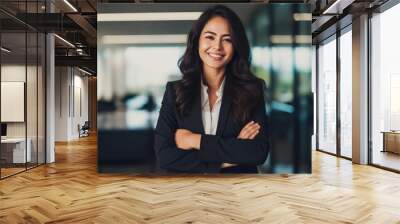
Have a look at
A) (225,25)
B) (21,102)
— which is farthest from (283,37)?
(21,102)

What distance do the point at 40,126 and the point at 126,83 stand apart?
115 inches

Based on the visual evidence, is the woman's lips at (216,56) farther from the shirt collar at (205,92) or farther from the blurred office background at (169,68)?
the blurred office background at (169,68)

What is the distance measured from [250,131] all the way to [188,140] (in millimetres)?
1045

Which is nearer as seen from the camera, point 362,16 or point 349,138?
point 362,16

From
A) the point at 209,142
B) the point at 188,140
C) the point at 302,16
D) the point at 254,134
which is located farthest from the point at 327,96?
the point at 188,140

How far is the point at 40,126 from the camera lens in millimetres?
8336

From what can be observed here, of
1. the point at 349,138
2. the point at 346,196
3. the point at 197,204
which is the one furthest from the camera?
the point at 349,138

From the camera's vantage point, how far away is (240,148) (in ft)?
20.8

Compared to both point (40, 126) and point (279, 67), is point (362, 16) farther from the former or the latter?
point (40, 126)

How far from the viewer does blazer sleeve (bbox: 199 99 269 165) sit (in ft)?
20.8

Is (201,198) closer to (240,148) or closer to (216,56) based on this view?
(240,148)

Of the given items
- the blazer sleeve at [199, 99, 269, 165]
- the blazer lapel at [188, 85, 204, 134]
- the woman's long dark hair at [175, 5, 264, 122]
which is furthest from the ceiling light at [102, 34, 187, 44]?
the blazer sleeve at [199, 99, 269, 165]

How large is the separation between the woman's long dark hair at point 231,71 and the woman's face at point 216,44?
6cm

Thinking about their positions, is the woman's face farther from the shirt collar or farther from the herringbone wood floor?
the herringbone wood floor
